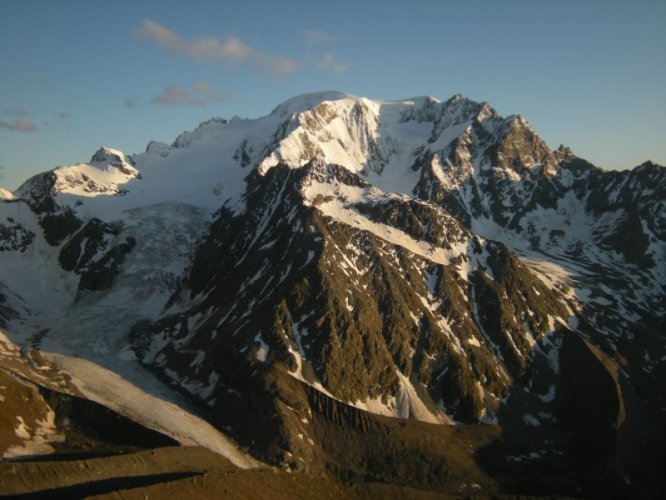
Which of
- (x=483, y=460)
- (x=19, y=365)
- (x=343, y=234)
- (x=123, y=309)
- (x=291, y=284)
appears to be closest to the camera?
(x=483, y=460)

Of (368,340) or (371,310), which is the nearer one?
(368,340)

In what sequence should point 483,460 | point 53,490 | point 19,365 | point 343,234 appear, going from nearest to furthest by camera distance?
1. point 53,490
2. point 483,460
3. point 19,365
4. point 343,234

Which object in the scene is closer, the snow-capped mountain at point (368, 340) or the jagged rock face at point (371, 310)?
the snow-capped mountain at point (368, 340)

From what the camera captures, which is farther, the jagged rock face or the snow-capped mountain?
the jagged rock face

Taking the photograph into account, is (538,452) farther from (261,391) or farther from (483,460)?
(261,391)

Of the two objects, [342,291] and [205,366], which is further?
[342,291]

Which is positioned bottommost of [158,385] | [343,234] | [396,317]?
[158,385]

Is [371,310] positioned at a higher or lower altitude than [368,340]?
higher

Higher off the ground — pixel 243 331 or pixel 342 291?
pixel 342 291

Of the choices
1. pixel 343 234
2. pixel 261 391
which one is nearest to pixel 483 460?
pixel 261 391
